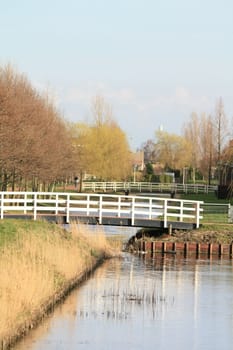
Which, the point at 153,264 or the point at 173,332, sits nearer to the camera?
the point at 173,332

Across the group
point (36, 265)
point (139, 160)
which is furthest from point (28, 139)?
point (139, 160)

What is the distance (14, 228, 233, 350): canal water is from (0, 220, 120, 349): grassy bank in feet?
1.56

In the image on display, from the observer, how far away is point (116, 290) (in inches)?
1212

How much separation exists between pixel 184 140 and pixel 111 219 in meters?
105

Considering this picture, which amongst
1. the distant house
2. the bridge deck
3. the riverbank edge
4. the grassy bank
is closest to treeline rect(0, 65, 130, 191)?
the bridge deck

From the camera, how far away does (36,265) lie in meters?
27.1

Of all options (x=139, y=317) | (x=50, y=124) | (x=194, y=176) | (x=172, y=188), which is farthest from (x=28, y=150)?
(x=194, y=176)

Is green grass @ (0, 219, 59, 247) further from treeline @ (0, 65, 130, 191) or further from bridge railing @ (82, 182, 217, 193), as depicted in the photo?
bridge railing @ (82, 182, 217, 193)

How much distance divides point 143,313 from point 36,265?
11.7 feet

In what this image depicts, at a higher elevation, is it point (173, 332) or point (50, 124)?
point (50, 124)

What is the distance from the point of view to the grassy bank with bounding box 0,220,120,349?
2114cm

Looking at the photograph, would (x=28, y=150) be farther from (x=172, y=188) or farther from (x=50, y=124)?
(x=172, y=188)

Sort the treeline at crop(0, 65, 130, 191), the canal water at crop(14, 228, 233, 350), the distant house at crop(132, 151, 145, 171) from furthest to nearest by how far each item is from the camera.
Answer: the distant house at crop(132, 151, 145, 171)
the treeline at crop(0, 65, 130, 191)
the canal water at crop(14, 228, 233, 350)

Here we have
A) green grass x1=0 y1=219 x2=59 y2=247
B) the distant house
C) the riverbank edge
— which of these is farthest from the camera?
the distant house
